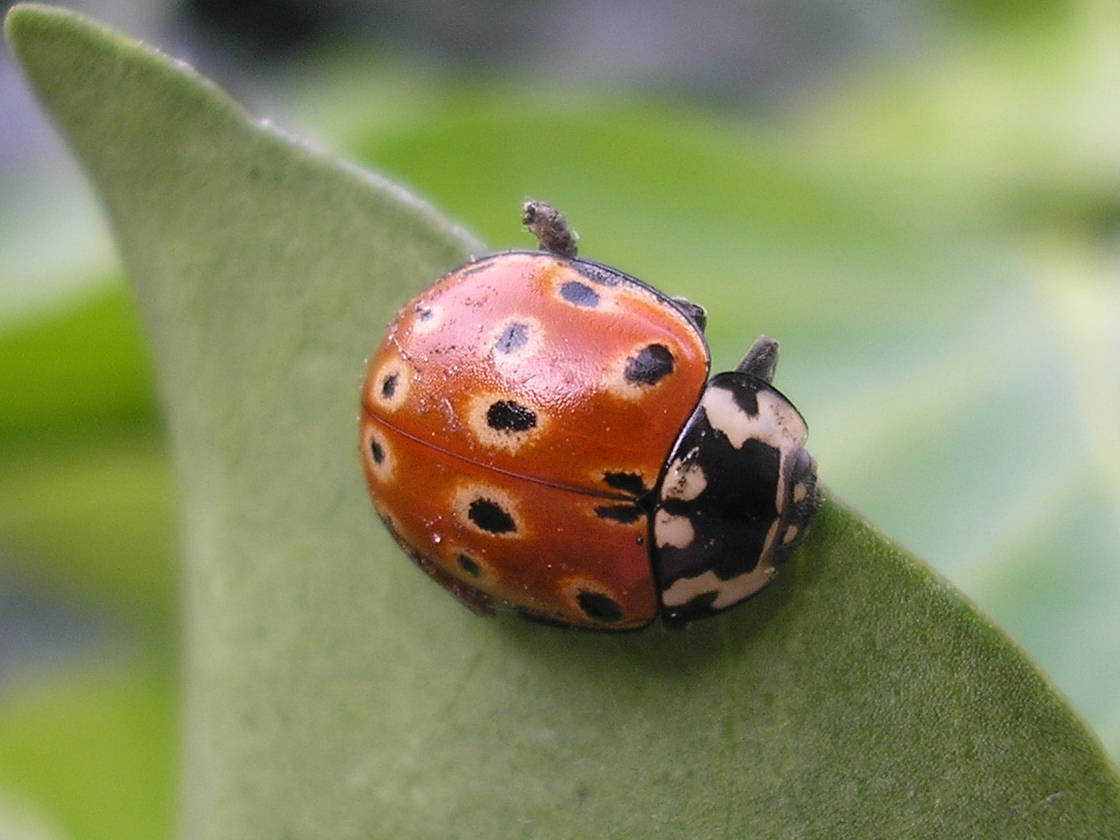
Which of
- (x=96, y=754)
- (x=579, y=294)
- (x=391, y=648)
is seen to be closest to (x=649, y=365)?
(x=579, y=294)

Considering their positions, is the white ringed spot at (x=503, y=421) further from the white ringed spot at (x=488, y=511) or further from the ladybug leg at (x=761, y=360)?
the ladybug leg at (x=761, y=360)

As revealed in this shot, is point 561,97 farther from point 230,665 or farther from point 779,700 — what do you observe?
point 779,700

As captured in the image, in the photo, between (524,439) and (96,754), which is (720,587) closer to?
(524,439)

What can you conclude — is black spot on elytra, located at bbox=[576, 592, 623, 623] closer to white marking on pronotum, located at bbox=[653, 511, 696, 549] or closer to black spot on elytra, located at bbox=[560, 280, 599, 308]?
white marking on pronotum, located at bbox=[653, 511, 696, 549]

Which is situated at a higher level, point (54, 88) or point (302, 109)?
point (54, 88)

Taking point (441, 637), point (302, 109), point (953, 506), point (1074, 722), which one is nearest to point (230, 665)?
point (441, 637)

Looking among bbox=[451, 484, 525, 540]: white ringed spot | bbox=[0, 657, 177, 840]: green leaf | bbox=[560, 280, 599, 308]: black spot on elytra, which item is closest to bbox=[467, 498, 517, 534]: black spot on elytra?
bbox=[451, 484, 525, 540]: white ringed spot

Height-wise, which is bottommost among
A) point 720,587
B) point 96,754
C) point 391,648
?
point 96,754
